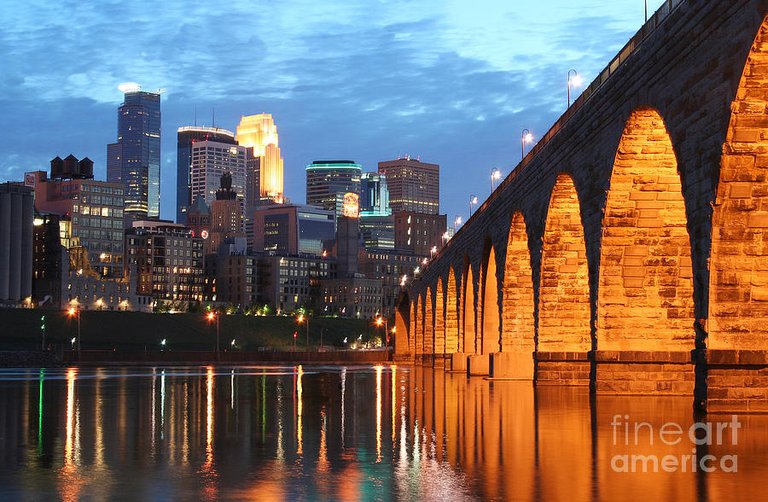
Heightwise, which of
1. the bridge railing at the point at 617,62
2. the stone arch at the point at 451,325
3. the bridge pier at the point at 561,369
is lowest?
the bridge pier at the point at 561,369

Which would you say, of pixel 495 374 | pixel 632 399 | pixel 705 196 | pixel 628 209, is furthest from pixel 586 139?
pixel 495 374

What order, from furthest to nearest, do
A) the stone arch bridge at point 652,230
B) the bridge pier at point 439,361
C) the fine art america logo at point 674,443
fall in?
the bridge pier at point 439,361
the stone arch bridge at point 652,230
the fine art america logo at point 674,443

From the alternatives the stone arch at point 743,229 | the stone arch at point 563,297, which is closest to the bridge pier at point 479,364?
the stone arch at point 563,297

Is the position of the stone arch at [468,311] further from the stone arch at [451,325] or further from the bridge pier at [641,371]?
the bridge pier at [641,371]

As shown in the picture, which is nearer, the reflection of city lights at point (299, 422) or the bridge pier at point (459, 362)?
the reflection of city lights at point (299, 422)

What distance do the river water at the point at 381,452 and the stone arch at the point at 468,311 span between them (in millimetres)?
40778

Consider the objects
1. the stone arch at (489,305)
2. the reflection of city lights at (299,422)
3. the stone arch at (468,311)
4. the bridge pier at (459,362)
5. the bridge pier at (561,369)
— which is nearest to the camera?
the reflection of city lights at (299,422)

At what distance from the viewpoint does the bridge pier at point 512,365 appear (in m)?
62.2

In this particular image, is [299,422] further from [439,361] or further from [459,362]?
[439,361]

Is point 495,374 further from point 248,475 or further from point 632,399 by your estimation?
point 248,475

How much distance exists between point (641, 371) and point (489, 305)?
1196 inches

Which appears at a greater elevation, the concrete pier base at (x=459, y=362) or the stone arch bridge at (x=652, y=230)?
the stone arch bridge at (x=652, y=230)

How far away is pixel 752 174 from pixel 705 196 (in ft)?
4.79

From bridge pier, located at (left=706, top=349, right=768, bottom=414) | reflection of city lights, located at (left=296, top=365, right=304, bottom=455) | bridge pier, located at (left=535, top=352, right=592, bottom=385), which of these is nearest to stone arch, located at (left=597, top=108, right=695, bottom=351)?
bridge pier, located at (left=535, top=352, right=592, bottom=385)
